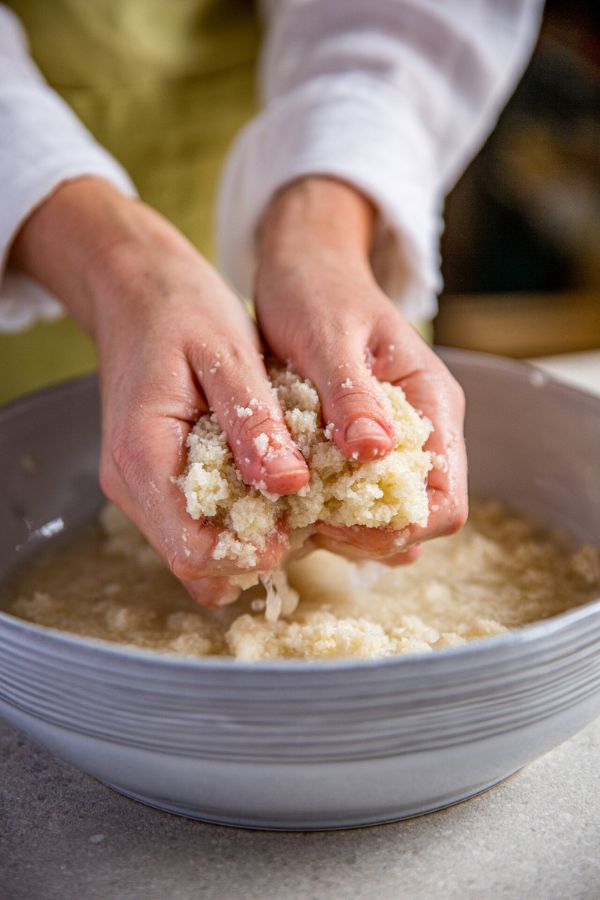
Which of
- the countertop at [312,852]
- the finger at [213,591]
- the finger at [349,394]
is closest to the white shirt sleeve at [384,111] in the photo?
the finger at [349,394]

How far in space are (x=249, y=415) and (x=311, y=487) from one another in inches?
2.0

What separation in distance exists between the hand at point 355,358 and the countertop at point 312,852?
148mm

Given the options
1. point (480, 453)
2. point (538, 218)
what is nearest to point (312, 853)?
point (480, 453)

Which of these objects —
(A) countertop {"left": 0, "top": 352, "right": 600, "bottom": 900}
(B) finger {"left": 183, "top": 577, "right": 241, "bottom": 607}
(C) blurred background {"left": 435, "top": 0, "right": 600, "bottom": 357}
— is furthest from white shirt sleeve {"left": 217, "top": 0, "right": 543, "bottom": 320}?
(C) blurred background {"left": 435, "top": 0, "right": 600, "bottom": 357}

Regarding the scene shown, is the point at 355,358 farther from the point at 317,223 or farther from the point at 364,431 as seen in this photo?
the point at 317,223

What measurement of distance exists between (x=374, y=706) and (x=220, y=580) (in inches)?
6.9

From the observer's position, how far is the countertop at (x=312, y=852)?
1.45ft

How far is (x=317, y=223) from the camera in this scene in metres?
0.71

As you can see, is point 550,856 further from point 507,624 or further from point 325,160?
point 325,160

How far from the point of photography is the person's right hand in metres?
0.49

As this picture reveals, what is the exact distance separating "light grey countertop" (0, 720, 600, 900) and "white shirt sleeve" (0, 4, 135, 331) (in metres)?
0.41

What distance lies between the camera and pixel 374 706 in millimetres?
379

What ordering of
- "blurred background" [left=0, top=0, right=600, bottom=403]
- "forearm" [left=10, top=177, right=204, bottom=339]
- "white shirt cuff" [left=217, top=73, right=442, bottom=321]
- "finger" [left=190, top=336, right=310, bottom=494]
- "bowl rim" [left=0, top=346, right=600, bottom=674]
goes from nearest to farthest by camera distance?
1. "bowl rim" [left=0, top=346, right=600, bottom=674]
2. "finger" [left=190, top=336, right=310, bottom=494]
3. "forearm" [left=10, top=177, right=204, bottom=339]
4. "white shirt cuff" [left=217, top=73, right=442, bottom=321]
5. "blurred background" [left=0, top=0, right=600, bottom=403]

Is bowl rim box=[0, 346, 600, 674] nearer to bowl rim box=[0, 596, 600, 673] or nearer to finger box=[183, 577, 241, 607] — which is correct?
bowl rim box=[0, 596, 600, 673]
